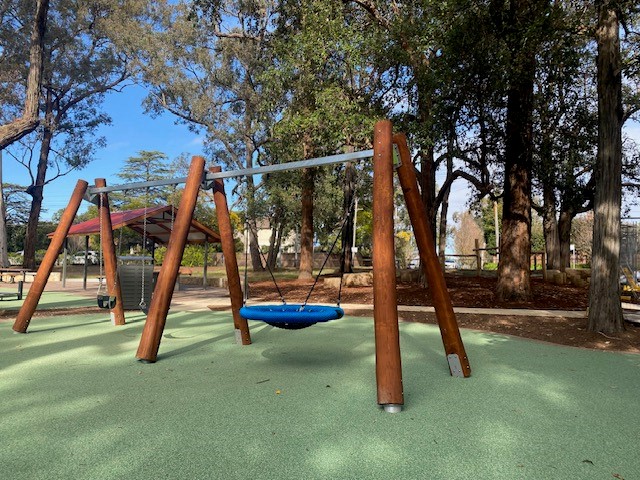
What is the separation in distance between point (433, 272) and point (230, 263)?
8.76ft

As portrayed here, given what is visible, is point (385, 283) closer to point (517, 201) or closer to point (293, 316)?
point (293, 316)

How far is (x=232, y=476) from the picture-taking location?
1.98 m

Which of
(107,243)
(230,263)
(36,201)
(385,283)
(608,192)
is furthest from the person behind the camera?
(36,201)

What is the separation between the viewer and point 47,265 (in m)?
6.09

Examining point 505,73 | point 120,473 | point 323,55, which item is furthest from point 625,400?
point 323,55

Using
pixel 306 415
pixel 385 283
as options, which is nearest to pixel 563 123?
pixel 385 283

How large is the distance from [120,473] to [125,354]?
291 cm

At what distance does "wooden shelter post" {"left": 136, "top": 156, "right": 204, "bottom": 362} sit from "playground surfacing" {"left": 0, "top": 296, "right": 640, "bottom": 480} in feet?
0.73

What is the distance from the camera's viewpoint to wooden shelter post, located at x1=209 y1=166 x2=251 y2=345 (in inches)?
207

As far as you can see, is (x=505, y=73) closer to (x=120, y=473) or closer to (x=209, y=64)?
(x=120, y=473)

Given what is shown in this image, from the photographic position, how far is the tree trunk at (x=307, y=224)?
1761cm

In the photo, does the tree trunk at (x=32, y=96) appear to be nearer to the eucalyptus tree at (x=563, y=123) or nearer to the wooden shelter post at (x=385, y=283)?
the wooden shelter post at (x=385, y=283)

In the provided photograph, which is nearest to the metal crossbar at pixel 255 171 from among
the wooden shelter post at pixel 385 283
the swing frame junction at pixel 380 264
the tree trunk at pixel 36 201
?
the swing frame junction at pixel 380 264

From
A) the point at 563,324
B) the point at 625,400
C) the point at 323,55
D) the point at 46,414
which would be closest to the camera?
the point at 46,414
